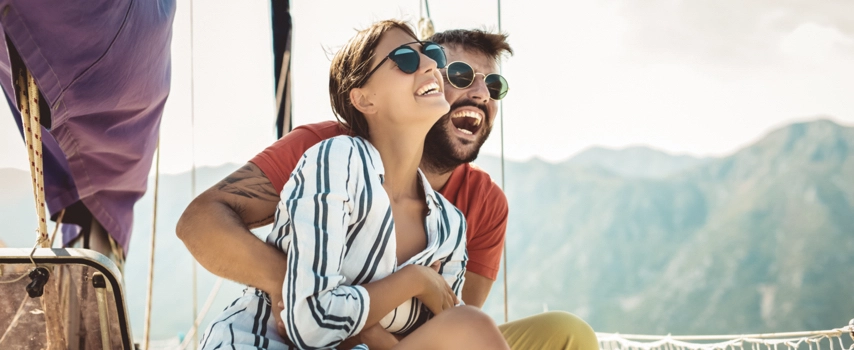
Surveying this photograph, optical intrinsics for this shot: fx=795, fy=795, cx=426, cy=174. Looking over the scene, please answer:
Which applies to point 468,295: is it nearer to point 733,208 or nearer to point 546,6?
point 546,6

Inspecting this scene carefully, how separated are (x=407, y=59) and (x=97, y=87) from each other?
2.56 ft

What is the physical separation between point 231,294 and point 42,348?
2495 centimetres

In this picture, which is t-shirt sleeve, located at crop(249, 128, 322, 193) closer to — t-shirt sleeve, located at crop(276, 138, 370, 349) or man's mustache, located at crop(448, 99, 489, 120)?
man's mustache, located at crop(448, 99, 489, 120)

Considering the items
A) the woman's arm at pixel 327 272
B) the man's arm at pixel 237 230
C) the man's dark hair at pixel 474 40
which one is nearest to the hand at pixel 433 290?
the woman's arm at pixel 327 272

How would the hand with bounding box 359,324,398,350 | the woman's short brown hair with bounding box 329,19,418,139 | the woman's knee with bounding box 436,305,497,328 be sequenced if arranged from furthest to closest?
the woman's short brown hair with bounding box 329,19,418,139 < the hand with bounding box 359,324,398,350 < the woman's knee with bounding box 436,305,497,328

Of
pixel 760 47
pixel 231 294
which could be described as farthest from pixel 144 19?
pixel 760 47

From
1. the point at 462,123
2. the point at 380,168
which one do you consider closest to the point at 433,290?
the point at 380,168

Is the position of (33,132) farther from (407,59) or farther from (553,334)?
(553,334)

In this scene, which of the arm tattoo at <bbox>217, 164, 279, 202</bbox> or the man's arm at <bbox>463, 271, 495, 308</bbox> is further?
the man's arm at <bbox>463, 271, 495, 308</bbox>

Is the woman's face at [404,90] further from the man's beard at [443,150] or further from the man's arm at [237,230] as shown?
the man's beard at [443,150]

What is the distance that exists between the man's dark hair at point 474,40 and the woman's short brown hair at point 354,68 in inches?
22.4

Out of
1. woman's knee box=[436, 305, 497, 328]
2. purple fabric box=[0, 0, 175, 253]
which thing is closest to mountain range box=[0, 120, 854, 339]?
purple fabric box=[0, 0, 175, 253]

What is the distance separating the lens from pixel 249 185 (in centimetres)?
171

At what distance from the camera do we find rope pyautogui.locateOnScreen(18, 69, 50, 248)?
155cm
